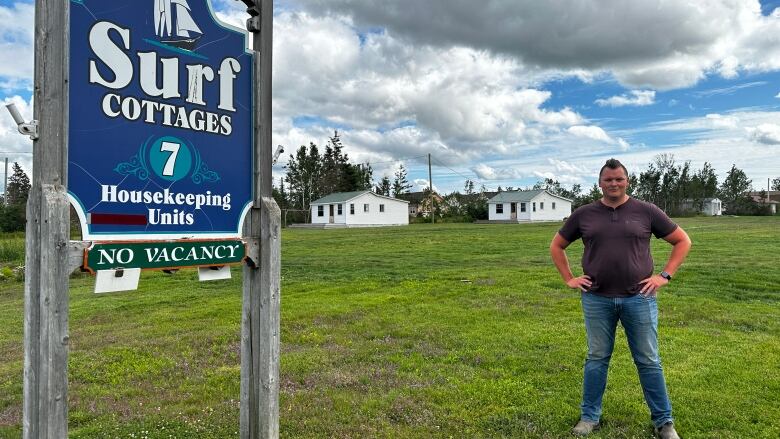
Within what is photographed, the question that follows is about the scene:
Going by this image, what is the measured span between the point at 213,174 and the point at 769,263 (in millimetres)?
15151

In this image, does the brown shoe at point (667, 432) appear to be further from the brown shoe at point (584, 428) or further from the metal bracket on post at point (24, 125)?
the metal bracket on post at point (24, 125)

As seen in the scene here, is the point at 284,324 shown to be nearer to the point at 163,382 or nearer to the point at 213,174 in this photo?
the point at 163,382

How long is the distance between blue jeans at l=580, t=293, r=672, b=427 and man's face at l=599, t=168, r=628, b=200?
74cm

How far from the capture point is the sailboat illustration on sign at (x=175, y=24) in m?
2.99

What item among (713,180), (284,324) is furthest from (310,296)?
(713,180)

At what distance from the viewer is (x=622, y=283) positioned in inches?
152

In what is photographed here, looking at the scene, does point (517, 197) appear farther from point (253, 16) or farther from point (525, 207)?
point (253, 16)

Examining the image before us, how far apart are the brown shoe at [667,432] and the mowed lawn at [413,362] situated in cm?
10

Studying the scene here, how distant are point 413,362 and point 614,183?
295cm

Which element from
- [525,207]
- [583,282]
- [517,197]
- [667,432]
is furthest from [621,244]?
[517,197]

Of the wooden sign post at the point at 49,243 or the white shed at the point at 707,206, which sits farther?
the white shed at the point at 707,206

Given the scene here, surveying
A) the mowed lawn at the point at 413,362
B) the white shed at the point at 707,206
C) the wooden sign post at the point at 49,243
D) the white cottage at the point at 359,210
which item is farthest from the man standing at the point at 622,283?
the white shed at the point at 707,206

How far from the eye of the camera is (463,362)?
19.2 feet

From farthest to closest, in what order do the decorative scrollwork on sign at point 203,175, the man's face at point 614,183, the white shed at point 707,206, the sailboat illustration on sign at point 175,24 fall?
the white shed at point 707,206 < the man's face at point 614,183 < the decorative scrollwork on sign at point 203,175 < the sailboat illustration on sign at point 175,24
